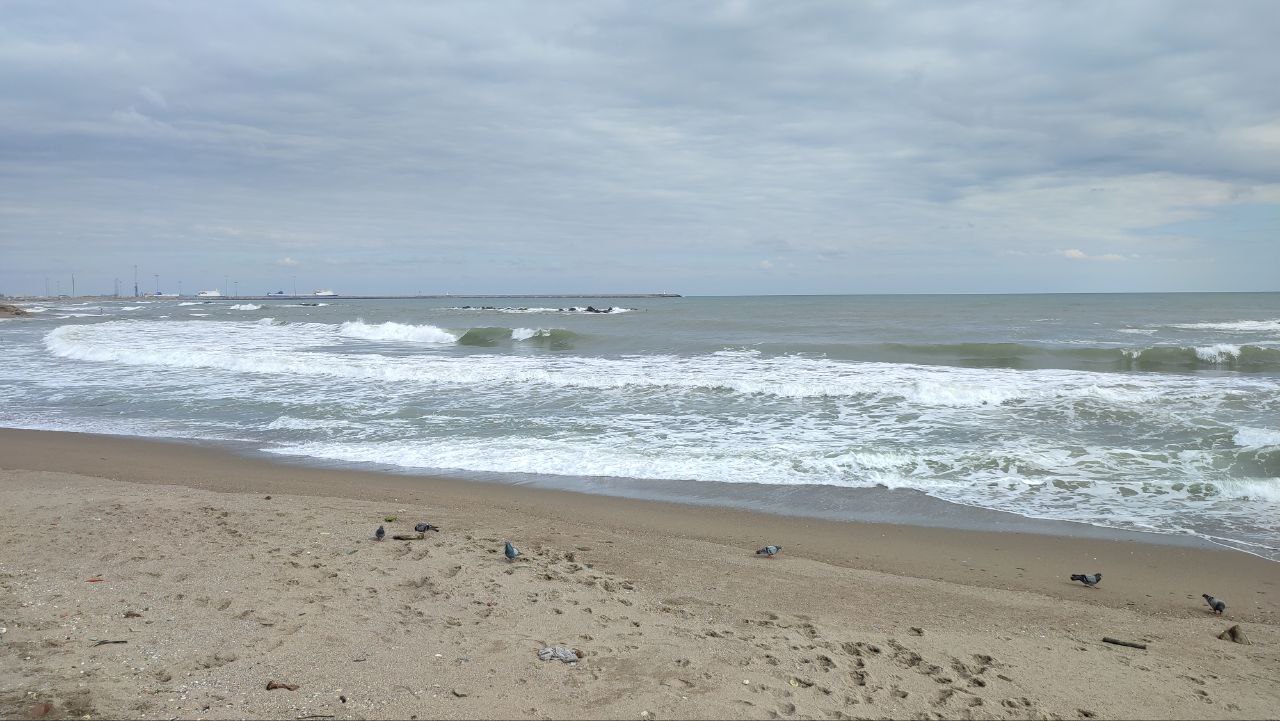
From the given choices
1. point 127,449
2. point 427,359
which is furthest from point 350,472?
point 427,359

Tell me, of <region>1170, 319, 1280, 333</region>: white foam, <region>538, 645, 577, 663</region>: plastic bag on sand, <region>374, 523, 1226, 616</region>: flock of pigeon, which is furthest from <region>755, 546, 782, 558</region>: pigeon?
<region>1170, 319, 1280, 333</region>: white foam

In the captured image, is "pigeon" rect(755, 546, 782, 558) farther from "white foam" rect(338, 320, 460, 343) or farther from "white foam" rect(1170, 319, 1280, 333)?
"white foam" rect(1170, 319, 1280, 333)

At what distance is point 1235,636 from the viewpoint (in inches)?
173

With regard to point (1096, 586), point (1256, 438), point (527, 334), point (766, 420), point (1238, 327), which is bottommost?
point (1096, 586)

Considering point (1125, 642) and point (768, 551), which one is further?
point (768, 551)

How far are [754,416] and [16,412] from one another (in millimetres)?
13148

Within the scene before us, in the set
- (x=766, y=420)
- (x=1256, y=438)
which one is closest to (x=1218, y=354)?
(x=1256, y=438)

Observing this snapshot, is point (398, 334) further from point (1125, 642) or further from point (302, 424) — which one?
point (1125, 642)

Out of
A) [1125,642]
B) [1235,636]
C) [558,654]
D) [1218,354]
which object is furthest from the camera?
[1218,354]

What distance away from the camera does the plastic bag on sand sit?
11.9 ft

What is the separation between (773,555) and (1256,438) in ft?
26.7

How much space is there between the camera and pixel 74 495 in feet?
23.1

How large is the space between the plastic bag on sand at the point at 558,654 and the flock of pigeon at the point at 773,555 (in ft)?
5.40

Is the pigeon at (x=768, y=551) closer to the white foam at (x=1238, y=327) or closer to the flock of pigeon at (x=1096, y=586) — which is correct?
the flock of pigeon at (x=1096, y=586)
